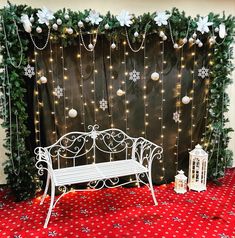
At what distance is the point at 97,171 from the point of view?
3.18m

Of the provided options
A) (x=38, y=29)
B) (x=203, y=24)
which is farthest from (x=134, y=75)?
(x=38, y=29)

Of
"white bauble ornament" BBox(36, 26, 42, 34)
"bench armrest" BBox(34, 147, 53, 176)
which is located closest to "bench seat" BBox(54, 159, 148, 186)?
"bench armrest" BBox(34, 147, 53, 176)

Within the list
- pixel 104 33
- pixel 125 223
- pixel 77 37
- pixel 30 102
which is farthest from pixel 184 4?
pixel 125 223

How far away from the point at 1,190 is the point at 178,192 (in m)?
2.40

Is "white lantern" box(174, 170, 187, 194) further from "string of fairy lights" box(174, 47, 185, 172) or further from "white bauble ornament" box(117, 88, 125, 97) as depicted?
"white bauble ornament" box(117, 88, 125, 97)

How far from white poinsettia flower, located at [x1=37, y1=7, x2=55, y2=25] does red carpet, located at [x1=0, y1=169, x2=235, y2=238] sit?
2165 mm

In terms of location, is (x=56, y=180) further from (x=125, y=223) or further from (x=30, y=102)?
(x=30, y=102)

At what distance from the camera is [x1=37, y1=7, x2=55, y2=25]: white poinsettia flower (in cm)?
295

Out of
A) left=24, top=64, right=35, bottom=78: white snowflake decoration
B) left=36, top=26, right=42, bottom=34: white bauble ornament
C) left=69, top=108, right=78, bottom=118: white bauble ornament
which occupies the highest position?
left=36, top=26, right=42, bottom=34: white bauble ornament

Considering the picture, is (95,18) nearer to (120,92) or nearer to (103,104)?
(120,92)

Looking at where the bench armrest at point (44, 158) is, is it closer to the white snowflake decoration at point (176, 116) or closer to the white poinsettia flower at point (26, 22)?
the white poinsettia flower at point (26, 22)

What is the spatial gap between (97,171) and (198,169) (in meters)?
1.43

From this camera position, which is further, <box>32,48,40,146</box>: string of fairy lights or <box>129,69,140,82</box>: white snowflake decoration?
<box>129,69,140,82</box>: white snowflake decoration

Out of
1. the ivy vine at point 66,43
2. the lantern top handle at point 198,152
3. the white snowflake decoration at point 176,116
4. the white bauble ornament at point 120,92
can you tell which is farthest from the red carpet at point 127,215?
the white bauble ornament at point 120,92
